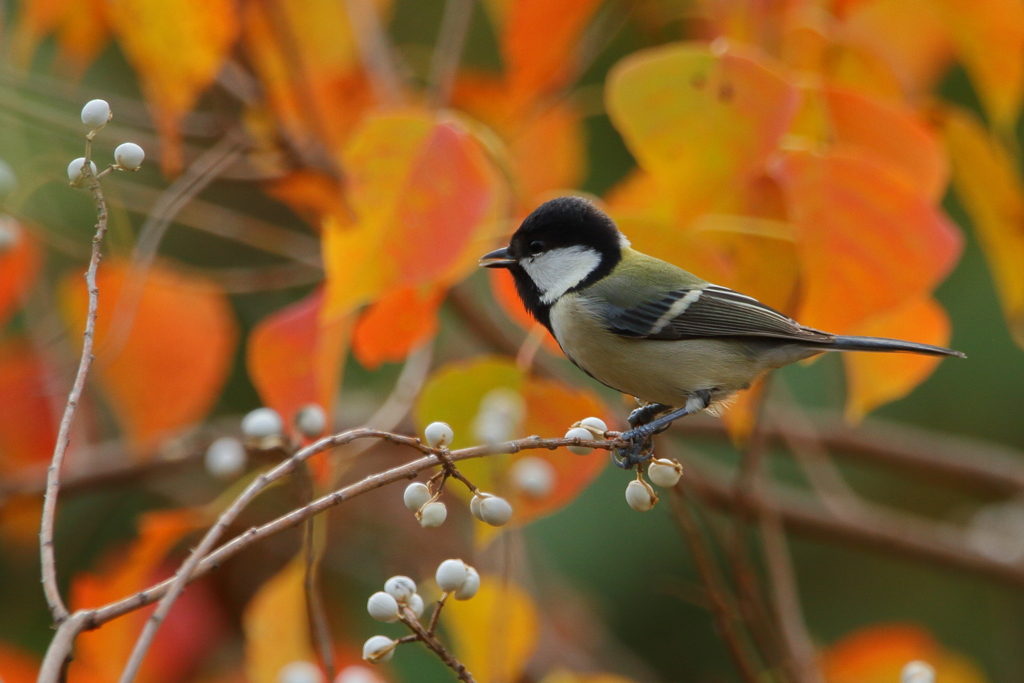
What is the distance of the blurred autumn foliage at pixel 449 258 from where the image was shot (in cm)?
123

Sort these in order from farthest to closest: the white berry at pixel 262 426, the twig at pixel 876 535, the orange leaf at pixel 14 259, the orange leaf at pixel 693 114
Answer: the twig at pixel 876 535, the orange leaf at pixel 14 259, the orange leaf at pixel 693 114, the white berry at pixel 262 426

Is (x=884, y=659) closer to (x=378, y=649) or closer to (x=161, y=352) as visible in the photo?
(x=378, y=649)

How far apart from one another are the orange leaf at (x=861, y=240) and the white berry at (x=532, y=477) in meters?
0.42

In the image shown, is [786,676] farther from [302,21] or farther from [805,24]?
[302,21]

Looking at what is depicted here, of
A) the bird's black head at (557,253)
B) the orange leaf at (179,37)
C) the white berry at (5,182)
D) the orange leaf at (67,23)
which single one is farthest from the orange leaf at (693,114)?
the orange leaf at (67,23)

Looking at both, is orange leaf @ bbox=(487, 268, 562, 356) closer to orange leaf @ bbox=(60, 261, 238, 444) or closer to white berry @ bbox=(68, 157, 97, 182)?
orange leaf @ bbox=(60, 261, 238, 444)

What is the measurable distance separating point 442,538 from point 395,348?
3.79 ft

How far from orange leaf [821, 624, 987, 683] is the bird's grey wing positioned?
2.63ft

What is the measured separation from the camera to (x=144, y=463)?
1.90 meters

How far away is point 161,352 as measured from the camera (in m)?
1.71

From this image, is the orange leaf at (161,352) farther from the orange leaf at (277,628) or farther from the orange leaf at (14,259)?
the orange leaf at (277,628)

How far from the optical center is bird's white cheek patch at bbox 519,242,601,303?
5.34ft

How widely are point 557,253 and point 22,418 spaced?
1338 mm

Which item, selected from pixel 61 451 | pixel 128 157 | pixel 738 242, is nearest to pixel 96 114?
pixel 128 157
